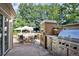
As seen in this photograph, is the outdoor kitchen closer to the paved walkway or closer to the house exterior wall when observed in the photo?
the paved walkway

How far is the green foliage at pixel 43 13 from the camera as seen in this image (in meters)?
3.96

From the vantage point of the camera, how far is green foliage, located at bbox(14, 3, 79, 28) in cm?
396

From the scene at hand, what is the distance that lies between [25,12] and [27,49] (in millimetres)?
857

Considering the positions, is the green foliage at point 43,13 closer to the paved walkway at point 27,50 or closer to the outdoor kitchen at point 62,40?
the outdoor kitchen at point 62,40

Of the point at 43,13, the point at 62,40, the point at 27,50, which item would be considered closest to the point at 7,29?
the point at 27,50

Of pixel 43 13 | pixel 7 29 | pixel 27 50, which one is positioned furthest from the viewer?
pixel 7 29

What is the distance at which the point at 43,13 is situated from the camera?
13.3 ft

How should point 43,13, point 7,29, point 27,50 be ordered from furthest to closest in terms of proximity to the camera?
point 7,29 < point 27,50 < point 43,13

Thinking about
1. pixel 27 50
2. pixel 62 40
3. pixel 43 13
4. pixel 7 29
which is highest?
pixel 43 13

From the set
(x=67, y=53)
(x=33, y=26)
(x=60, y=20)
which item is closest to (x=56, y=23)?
(x=60, y=20)

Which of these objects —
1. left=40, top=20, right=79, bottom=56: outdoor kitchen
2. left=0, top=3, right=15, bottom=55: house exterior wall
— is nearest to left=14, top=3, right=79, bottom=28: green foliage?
left=40, top=20, right=79, bottom=56: outdoor kitchen

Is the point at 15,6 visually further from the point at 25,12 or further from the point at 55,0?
the point at 55,0

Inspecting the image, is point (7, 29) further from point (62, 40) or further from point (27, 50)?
point (62, 40)

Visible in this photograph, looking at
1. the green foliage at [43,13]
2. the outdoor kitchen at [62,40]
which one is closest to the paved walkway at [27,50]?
the outdoor kitchen at [62,40]
